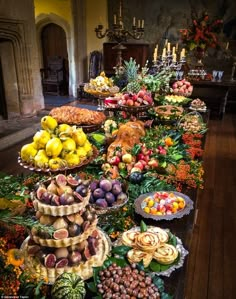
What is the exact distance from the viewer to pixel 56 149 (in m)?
1.75

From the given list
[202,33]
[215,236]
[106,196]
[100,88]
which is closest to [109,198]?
[106,196]

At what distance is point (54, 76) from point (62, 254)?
9.23m

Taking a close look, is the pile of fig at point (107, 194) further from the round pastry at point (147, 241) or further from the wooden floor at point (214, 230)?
the wooden floor at point (214, 230)

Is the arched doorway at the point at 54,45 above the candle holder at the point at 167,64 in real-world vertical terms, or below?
above

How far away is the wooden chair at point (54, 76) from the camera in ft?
31.8

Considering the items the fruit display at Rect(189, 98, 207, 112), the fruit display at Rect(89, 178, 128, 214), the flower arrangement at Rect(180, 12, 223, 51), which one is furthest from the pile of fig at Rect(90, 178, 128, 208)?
the flower arrangement at Rect(180, 12, 223, 51)

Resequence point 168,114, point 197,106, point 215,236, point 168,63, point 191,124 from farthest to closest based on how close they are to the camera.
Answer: point 168,63 < point 197,106 < point 168,114 < point 191,124 < point 215,236

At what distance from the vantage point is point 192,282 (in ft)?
7.62

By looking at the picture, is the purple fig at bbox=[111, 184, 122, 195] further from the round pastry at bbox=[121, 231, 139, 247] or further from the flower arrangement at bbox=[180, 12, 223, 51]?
the flower arrangement at bbox=[180, 12, 223, 51]

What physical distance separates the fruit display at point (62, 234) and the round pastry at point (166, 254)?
263 millimetres

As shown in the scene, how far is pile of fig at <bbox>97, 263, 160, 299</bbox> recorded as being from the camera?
46.2 inches

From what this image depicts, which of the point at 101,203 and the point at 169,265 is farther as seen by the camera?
the point at 101,203

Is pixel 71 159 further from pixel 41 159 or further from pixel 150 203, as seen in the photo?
pixel 150 203

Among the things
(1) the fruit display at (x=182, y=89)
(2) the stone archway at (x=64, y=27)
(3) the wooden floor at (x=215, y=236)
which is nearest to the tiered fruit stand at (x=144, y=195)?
(3) the wooden floor at (x=215, y=236)
